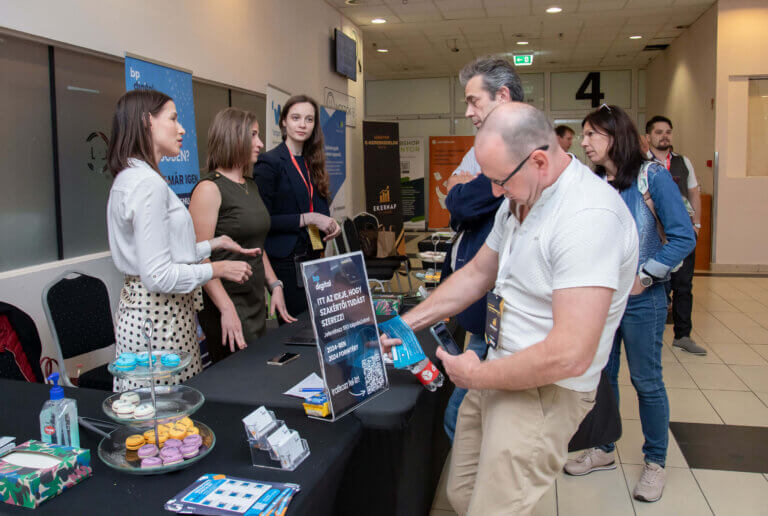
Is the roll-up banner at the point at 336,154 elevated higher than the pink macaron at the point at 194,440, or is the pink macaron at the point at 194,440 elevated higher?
the roll-up banner at the point at 336,154

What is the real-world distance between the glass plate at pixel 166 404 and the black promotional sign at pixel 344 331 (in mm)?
312

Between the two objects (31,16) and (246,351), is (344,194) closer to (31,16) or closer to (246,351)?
(31,16)

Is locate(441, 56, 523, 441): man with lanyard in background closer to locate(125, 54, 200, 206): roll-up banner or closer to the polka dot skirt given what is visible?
the polka dot skirt

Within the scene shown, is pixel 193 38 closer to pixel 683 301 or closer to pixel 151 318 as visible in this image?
pixel 151 318

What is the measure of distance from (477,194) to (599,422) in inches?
30.9

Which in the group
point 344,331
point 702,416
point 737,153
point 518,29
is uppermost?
point 518,29

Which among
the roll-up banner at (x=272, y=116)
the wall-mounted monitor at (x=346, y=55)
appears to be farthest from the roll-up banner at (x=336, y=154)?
the roll-up banner at (x=272, y=116)

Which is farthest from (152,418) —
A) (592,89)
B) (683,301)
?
(592,89)

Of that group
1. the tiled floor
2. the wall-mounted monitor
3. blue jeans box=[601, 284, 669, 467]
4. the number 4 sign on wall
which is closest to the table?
the tiled floor

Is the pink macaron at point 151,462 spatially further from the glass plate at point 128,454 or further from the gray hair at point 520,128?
the gray hair at point 520,128

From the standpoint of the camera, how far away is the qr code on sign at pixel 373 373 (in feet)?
5.33

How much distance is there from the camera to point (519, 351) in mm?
1329

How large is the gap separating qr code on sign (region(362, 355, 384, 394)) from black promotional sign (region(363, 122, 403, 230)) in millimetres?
7119

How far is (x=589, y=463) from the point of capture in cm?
277
